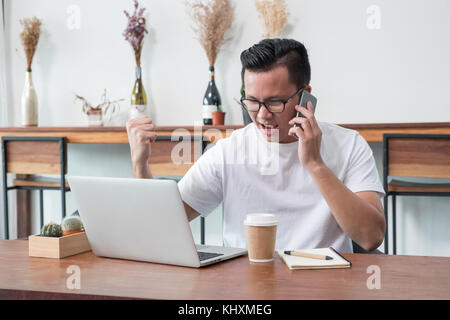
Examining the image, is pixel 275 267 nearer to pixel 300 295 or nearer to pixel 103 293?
pixel 300 295

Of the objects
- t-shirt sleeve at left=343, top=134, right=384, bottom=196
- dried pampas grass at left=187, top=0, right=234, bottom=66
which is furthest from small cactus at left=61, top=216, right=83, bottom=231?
dried pampas grass at left=187, top=0, right=234, bottom=66

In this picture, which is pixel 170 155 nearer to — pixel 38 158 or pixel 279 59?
pixel 38 158

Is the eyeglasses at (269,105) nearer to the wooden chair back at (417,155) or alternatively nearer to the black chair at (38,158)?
the wooden chair back at (417,155)

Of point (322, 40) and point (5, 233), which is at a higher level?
point (322, 40)

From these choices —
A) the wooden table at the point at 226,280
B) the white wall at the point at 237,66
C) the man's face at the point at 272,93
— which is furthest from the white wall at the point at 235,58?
the wooden table at the point at 226,280

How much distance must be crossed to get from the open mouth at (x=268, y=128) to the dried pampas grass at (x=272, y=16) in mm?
1691

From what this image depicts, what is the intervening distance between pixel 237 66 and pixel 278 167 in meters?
1.83

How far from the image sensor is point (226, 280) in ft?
2.99

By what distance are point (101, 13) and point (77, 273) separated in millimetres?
2768

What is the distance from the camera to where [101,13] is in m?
3.43

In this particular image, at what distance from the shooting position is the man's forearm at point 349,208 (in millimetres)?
1250

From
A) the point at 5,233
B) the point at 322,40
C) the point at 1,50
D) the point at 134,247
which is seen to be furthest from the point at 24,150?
the point at 134,247

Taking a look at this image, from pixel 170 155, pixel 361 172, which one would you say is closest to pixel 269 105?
pixel 361 172

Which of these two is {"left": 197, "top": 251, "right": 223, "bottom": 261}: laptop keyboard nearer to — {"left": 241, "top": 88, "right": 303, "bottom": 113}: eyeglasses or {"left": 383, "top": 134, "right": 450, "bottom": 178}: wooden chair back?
{"left": 241, "top": 88, "right": 303, "bottom": 113}: eyeglasses
